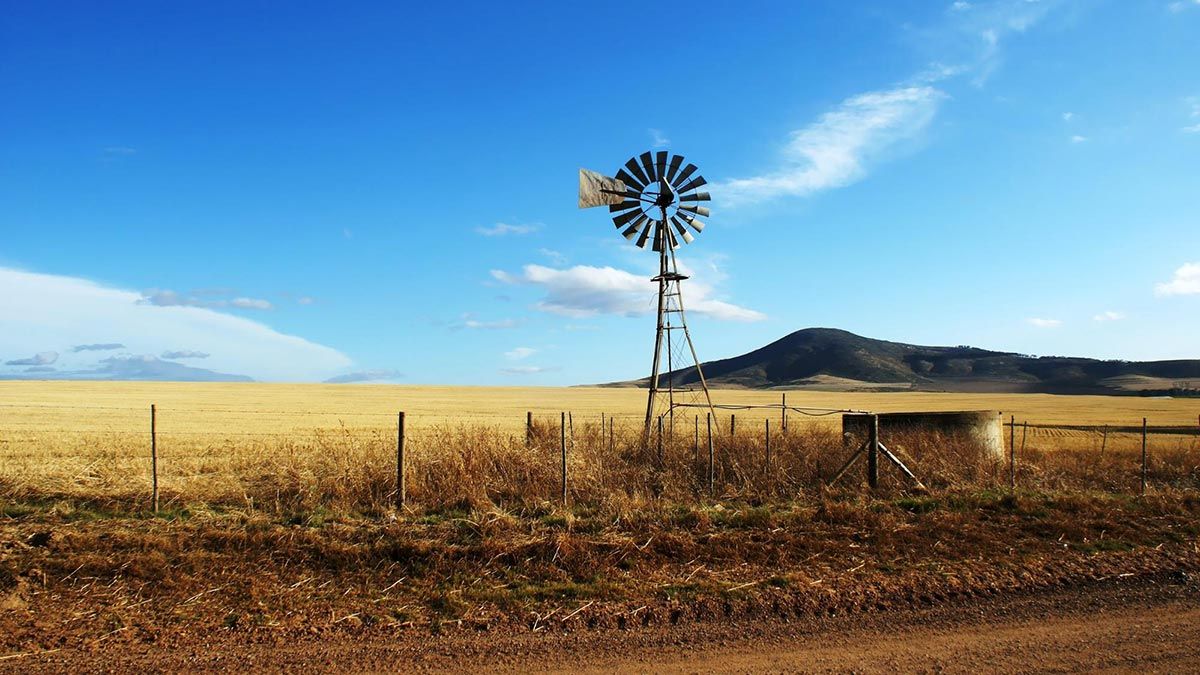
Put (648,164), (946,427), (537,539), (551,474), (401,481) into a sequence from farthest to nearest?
1. (648,164)
2. (946,427)
3. (551,474)
4. (401,481)
5. (537,539)

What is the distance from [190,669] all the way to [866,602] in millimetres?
5968

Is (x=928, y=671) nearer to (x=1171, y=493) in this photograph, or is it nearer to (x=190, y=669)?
(x=190, y=669)

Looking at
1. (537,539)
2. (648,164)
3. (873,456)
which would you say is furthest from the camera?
(648,164)

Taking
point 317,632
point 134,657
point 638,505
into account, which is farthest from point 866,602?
point 134,657

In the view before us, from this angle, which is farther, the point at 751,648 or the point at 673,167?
the point at 673,167

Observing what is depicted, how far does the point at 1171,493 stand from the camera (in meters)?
13.7

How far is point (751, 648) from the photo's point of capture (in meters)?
6.36

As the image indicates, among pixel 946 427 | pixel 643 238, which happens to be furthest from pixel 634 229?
pixel 946 427

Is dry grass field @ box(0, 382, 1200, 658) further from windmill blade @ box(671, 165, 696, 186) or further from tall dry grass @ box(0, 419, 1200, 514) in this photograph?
windmill blade @ box(671, 165, 696, 186)

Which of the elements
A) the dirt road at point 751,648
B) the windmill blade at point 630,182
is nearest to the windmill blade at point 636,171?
the windmill blade at point 630,182

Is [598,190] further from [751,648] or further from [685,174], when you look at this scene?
[751,648]

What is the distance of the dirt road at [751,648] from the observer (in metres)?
5.95

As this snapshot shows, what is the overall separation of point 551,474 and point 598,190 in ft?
37.0

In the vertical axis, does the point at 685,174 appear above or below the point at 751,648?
above
